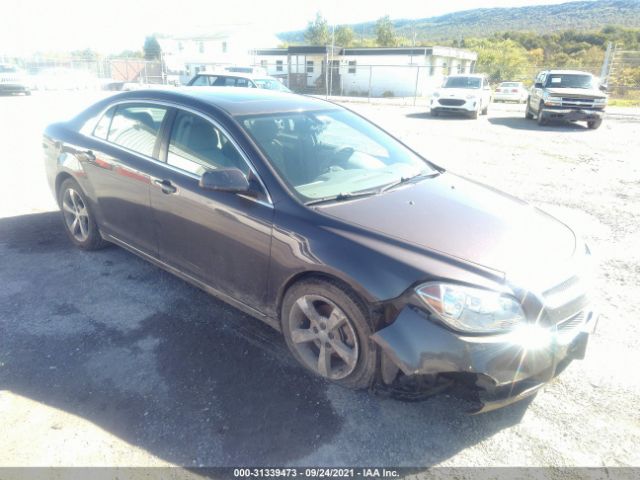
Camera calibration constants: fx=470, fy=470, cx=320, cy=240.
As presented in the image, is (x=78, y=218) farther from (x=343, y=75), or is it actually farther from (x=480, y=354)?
(x=343, y=75)

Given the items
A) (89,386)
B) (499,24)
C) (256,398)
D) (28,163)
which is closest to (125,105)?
(89,386)

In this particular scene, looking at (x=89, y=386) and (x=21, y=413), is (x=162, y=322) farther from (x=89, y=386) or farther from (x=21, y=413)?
(x=21, y=413)

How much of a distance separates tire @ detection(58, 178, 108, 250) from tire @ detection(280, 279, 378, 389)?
254 centimetres

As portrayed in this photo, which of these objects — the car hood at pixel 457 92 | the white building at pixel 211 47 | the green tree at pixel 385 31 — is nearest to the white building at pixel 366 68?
the white building at pixel 211 47

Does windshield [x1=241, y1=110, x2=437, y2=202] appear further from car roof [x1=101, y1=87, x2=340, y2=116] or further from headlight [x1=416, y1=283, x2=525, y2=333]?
headlight [x1=416, y1=283, x2=525, y2=333]

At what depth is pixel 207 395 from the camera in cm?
276

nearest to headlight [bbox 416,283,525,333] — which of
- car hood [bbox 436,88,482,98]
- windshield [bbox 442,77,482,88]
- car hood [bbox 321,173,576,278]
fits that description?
car hood [bbox 321,173,576,278]

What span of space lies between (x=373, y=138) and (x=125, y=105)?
2.22m

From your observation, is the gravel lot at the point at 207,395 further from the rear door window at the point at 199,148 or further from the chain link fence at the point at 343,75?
the chain link fence at the point at 343,75

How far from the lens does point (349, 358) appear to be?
269cm

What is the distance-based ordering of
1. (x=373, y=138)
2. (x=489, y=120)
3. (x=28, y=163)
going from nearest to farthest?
(x=373, y=138) < (x=28, y=163) < (x=489, y=120)

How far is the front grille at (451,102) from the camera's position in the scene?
17895 mm

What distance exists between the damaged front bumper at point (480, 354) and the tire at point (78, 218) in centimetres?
327

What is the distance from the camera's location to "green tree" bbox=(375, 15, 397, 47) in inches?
2712
